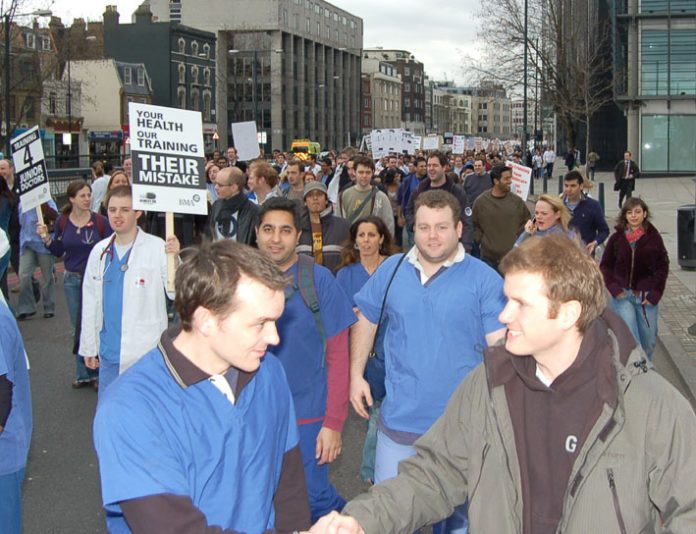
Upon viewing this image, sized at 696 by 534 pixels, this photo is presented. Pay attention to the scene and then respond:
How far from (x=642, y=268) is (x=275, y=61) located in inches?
3930

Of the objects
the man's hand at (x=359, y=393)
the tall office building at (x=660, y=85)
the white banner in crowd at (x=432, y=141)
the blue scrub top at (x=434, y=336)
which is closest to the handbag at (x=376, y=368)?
the man's hand at (x=359, y=393)

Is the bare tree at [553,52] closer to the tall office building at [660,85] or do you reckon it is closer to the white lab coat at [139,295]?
the tall office building at [660,85]

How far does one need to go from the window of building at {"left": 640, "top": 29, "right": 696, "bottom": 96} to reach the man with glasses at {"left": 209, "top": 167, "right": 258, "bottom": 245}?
40619 mm

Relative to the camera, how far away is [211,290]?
2.64 m

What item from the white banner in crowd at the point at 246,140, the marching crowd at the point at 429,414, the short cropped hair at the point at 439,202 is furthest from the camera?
the white banner in crowd at the point at 246,140

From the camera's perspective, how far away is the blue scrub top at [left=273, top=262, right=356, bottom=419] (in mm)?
4684

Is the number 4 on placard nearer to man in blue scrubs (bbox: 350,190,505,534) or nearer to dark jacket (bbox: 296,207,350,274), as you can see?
dark jacket (bbox: 296,207,350,274)

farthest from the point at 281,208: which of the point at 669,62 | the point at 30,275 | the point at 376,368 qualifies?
the point at 669,62

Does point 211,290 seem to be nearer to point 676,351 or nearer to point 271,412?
point 271,412

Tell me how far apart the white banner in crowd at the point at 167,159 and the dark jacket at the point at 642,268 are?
3693 mm

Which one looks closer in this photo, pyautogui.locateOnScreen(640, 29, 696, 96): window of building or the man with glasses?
the man with glasses

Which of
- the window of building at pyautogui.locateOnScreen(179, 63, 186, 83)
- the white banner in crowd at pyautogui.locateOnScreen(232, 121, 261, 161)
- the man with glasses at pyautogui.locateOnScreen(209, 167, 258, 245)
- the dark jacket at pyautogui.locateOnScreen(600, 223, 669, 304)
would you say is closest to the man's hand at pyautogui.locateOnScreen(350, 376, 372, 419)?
the man with glasses at pyautogui.locateOnScreen(209, 167, 258, 245)

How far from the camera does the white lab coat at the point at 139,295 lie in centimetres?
585

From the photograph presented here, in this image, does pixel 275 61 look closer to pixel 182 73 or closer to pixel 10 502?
pixel 182 73
